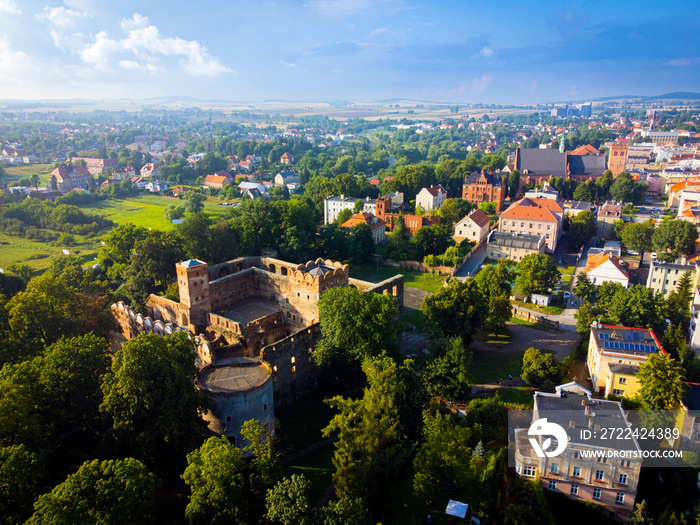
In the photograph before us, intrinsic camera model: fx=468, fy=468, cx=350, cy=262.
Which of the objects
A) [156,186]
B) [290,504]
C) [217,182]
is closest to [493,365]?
[290,504]

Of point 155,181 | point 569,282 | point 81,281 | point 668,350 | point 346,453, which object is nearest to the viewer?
point 346,453

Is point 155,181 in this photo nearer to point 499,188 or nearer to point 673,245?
point 499,188

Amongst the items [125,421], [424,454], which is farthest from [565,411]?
[125,421]

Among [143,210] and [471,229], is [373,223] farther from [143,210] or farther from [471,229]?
[143,210]

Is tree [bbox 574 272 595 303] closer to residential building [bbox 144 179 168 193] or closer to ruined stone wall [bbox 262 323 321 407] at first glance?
ruined stone wall [bbox 262 323 321 407]

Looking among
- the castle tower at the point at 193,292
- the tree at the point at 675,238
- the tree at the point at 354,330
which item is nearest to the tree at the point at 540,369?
the tree at the point at 354,330
